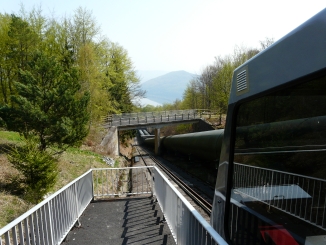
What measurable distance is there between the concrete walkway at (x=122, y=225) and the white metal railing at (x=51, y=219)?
A: 30cm

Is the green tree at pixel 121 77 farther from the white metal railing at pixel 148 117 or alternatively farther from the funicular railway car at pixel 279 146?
→ the funicular railway car at pixel 279 146

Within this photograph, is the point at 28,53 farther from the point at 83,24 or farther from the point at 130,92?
the point at 130,92

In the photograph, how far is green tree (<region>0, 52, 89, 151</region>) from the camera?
10.8m

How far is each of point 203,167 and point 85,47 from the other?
643 inches

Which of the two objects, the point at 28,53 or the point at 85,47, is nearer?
the point at 28,53

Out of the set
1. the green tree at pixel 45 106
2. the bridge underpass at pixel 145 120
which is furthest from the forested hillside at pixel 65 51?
the green tree at pixel 45 106

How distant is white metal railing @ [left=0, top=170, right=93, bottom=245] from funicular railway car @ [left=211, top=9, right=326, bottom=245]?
251cm

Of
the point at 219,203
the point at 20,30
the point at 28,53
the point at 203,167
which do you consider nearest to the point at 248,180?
the point at 219,203

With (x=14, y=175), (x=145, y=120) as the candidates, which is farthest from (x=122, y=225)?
(x=145, y=120)

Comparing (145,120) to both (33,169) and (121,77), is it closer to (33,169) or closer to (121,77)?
(121,77)

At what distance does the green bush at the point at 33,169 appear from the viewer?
7.23 meters

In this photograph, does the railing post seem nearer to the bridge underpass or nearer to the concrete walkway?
the concrete walkway

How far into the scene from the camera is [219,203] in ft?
9.61

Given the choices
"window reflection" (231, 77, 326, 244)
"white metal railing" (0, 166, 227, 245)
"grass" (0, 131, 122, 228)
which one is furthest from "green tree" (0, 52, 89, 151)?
"window reflection" (231, 77, 326, 244)
